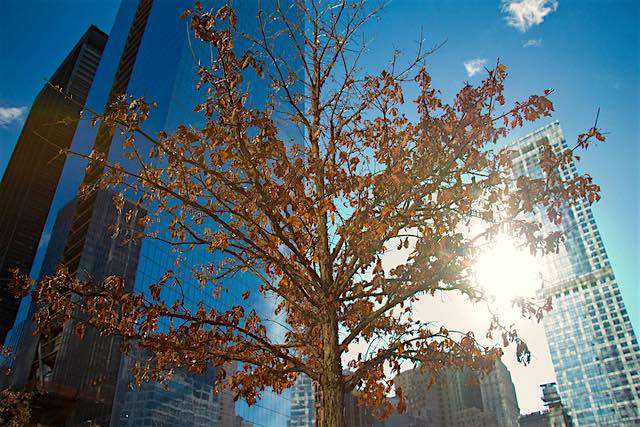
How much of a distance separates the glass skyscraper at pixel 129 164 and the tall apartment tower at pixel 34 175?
15.9 meters

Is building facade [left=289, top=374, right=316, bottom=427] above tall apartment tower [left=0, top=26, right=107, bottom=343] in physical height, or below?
below

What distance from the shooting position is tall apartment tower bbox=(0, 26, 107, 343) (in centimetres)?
9312

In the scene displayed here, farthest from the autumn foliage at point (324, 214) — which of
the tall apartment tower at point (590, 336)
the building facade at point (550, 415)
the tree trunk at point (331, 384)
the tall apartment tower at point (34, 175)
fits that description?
the building facade at point (550, 415)

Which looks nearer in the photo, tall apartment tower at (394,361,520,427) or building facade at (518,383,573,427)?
tall apartment tower at (394,361,520,427)

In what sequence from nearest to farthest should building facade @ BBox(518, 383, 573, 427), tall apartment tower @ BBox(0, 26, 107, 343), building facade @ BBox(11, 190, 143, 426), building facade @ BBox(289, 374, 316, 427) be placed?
building facade @ BBox(11, 190, 143, 426) → building facade @ BBox(289, 374, 316, 427) → tall apartment tower @ BBox(0, 26, 107, 343) → building facade @ BBox(518, 383, 573, 427)

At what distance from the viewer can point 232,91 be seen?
6.29 m

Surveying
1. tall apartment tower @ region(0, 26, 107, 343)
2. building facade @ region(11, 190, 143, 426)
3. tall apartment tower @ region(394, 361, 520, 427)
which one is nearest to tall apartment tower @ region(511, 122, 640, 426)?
tall apartment tower @ region(394, 361, 520, 427)

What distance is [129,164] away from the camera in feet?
213

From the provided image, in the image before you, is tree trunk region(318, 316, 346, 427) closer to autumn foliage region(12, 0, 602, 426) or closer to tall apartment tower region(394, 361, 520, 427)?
autumn foliage region(12, 0, 602, 426)

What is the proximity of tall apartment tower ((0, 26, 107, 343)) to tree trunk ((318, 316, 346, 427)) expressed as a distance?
95272 mm

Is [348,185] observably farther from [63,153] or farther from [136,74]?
[136,74]

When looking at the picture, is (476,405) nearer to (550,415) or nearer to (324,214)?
(550,415)

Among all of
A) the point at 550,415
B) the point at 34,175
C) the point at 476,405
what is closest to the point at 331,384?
the point at 34,175

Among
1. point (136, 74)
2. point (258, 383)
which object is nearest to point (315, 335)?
point (258, 383)
